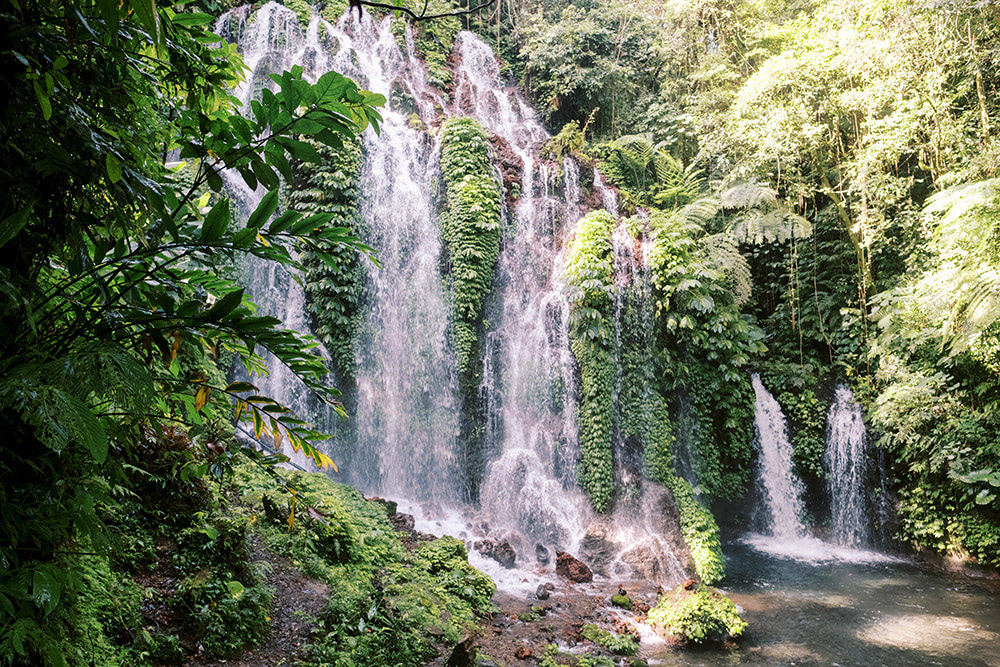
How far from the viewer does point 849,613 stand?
22.3ft

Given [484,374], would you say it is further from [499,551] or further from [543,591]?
[543,591]

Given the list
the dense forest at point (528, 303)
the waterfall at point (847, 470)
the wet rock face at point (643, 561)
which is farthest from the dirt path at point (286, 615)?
the waterfall at point (847, 470)

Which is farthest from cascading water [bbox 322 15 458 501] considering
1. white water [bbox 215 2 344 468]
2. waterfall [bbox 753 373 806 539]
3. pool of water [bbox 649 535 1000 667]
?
waterfall [bbox 753 373 806 539]

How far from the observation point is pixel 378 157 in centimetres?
1074

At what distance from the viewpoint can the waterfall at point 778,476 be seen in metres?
10.0

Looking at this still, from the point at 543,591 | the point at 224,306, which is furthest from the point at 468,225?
the point at 224,306

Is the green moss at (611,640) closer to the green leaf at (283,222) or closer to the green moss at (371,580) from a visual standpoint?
the green moss at (371,580)

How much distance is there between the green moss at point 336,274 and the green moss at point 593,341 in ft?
12.5

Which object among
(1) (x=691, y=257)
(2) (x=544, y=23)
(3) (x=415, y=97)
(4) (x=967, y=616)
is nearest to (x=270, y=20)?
(3) (x=415, y=97)

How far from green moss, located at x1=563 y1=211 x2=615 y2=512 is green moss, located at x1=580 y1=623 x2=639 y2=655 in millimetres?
3048

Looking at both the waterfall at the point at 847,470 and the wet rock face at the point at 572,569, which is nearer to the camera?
the wet rock face at the point at 572,569

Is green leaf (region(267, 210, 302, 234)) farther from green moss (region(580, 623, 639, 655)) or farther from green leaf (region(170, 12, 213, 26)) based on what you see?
green moss (region(580, 623, 639, 655))

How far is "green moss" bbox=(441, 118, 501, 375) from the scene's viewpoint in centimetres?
998

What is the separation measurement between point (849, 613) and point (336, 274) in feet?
29.7
